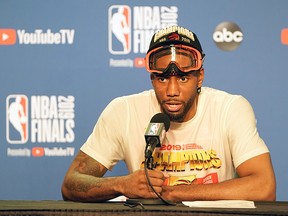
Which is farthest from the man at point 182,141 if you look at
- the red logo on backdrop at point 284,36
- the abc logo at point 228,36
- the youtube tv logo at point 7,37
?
the youtube tv logo at point 7,37

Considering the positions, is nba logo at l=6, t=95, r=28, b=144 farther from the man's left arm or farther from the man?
the man's left arm

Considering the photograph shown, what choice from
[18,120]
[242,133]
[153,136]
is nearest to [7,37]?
[18,120]

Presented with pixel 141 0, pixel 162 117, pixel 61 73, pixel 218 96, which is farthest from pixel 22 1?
pixel 162 117

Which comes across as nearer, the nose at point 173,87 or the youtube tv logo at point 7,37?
the nose at point 173,87

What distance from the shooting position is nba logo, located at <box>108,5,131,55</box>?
2896 millimetres

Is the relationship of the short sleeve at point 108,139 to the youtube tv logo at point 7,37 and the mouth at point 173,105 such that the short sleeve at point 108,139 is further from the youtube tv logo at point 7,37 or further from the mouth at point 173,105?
the youtube tv logo at point 7,37

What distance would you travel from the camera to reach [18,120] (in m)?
2.96

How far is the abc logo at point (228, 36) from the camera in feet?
9.43

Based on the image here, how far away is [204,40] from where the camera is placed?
2.88 m

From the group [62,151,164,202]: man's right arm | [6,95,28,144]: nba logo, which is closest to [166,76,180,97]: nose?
[62,151,164,202]: man's right arm

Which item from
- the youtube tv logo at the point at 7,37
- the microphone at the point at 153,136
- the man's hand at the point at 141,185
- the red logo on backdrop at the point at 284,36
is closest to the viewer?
the microphone at the point at 153,136

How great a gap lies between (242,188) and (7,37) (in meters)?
1.59

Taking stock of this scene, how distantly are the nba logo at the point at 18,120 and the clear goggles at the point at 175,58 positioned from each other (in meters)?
1.13

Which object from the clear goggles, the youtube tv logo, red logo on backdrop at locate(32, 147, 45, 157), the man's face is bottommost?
red logo on backdrop at locate(32, 147, 45, 157)
